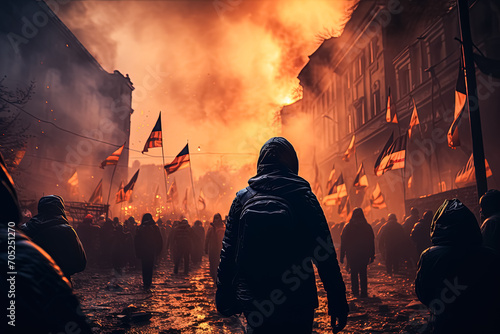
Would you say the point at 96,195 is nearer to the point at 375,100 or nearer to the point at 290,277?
the point at 375,100

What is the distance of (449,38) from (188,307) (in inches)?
759

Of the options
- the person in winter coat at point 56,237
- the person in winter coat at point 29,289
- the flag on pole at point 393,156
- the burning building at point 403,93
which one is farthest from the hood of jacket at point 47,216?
the burning building at point 403,93

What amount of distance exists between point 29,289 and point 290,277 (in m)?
1.52

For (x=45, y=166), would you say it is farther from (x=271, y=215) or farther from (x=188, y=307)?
(x=271, y=215)

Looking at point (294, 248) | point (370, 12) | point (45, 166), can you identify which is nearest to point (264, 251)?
point (294, 248)

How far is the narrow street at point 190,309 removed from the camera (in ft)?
20.3

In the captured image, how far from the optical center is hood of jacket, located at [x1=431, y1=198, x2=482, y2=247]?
269cm

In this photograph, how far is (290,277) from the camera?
2256 mm

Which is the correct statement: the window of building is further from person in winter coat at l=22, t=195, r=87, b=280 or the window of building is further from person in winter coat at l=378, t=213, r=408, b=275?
person in winter coat at l=22, t=195, r=87, b=280

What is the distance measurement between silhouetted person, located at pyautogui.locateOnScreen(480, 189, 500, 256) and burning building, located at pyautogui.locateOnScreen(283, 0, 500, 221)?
26.1 feet

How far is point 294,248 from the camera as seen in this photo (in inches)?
92.3

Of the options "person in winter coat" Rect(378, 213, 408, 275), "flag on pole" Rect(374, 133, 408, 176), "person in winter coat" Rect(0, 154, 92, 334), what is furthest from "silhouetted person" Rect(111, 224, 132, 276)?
"person in winter coat" Rect(0, 154, 92, 334)

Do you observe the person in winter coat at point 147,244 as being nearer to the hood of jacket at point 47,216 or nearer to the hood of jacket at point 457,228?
the hood of jacket at point 47,216

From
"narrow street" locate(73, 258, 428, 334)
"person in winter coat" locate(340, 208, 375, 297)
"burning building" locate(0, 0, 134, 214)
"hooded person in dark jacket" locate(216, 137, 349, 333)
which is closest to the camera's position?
"hooded person in dark jacket" locate(216, 137, 349, 333)
